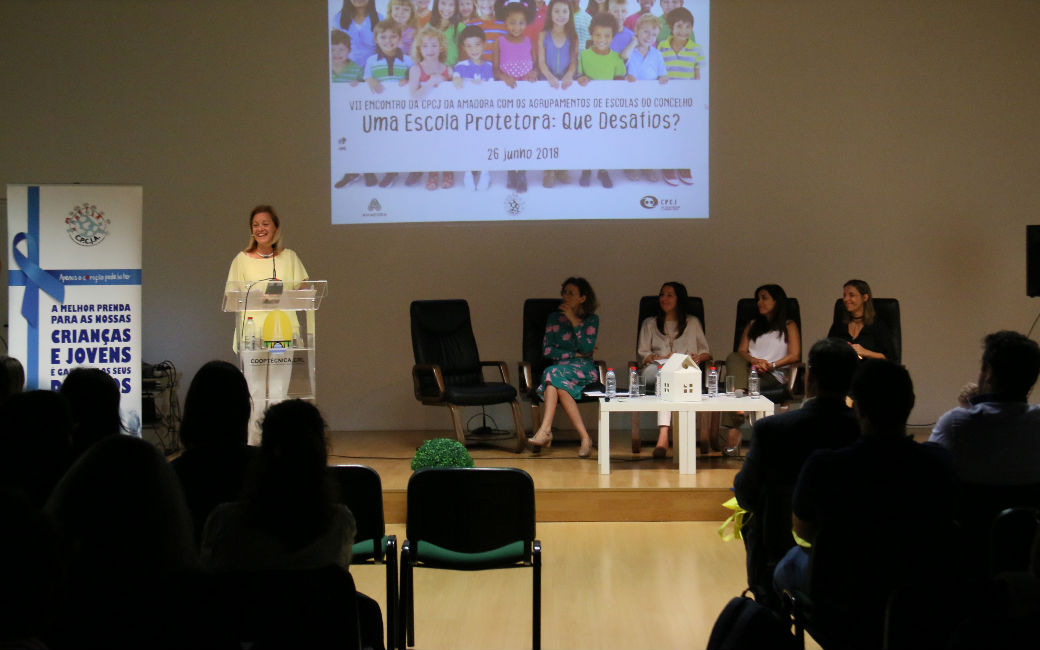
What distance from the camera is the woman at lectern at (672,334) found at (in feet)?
20.2

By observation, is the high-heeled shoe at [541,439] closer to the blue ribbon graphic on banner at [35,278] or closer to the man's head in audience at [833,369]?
the blue ribbon graphic on banner at [35,278]

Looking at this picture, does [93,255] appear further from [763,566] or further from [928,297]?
[928,297]

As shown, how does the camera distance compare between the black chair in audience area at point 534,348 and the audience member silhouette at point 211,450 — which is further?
the black chair in audience area at point 534,348

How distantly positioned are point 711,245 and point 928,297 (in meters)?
1.56

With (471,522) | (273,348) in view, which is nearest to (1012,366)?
(471,522)

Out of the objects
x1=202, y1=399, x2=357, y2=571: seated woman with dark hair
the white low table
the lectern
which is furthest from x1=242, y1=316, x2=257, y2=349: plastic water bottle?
x1=202, y1=399, x2=357, y2=571: seated woman with dark hair

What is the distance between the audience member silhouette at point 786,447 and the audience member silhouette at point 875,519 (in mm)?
412

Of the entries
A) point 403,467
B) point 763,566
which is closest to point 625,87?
point 403,467

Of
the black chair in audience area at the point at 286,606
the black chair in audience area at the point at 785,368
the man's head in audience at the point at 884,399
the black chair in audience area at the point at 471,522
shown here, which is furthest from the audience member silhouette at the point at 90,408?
the black chair in audience area at the point at 785,368

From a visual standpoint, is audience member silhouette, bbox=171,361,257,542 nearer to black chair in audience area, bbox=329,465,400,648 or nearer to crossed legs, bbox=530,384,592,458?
black chair in audience area, bbox=329,465,400,648

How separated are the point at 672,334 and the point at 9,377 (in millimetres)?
4059

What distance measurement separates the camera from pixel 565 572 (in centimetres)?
399

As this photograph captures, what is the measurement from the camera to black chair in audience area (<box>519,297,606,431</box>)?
6.15 meters

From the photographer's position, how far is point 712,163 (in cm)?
683
